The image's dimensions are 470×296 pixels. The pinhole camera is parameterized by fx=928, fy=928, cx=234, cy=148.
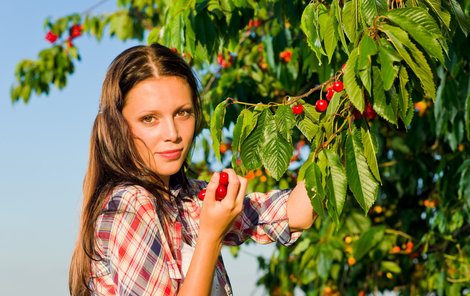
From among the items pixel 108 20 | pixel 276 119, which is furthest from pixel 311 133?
pixel 108 20

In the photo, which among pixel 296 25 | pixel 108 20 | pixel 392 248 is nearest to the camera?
pixel 296 25

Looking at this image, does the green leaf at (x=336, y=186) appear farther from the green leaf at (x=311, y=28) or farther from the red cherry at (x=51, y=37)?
the red cherry at (x=51, y=37)

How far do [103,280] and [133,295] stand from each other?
172 millimetres

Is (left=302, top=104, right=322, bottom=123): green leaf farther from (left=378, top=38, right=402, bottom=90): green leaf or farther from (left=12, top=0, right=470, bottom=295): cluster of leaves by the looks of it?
(left=378, top=38, right=402, bottom=90): green leaf

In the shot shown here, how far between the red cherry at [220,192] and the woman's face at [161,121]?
0.79 ft

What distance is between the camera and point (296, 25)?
3156 mm

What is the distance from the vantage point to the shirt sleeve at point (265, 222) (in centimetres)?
231

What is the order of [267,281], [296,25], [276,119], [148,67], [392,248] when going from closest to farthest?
[276,119] < [148,67] < [296,25] < [392,248] < [267,281]

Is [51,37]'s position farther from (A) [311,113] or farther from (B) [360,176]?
(B) [360,176]

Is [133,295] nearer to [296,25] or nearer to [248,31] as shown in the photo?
[296,25]

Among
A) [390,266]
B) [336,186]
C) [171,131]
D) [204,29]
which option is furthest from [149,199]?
[390,266]

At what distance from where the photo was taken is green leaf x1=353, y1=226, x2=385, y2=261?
440 cm

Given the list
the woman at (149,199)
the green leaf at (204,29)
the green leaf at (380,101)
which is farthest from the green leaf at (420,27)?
the green leaf at (204,29)

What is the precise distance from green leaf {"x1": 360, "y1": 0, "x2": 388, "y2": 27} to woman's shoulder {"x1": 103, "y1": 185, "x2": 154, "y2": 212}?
58cm
